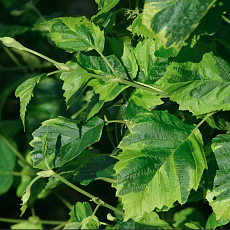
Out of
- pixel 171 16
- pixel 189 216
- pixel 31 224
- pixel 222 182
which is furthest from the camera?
pixel 31 224

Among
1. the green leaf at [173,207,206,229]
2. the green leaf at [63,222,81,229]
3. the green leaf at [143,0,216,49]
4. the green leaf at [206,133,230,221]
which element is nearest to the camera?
the green leaf at [143,0,216,49]

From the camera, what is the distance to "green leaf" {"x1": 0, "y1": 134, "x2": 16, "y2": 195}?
156cm

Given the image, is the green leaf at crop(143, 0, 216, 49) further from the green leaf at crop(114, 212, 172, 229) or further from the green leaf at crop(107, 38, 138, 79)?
the green leaf at crop(114, 212, 172, 229)

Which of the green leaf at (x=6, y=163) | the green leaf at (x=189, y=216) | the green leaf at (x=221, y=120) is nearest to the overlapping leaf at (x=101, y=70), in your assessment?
the green leaf at (x=221, y=120)

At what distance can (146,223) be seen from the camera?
0.84 m

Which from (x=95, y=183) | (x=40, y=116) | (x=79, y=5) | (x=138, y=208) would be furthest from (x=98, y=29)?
(x=79, y=5)

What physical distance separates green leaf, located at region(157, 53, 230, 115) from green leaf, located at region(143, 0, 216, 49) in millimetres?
183

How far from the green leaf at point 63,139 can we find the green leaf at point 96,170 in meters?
0.12

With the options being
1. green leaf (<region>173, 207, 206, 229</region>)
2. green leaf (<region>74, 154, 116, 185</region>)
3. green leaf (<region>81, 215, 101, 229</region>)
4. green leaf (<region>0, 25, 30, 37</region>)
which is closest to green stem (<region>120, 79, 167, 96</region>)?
green leaf (<region>74, 154, 116, 185</region>)

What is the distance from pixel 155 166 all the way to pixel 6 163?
1.11 m

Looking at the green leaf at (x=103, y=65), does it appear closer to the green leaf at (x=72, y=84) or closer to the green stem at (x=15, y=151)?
the green leaf at (x=72, y=84)

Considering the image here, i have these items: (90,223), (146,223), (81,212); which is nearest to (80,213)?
(81,212)

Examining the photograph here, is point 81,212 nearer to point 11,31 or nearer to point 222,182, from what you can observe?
point 222,182

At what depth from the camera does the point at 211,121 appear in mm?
776
